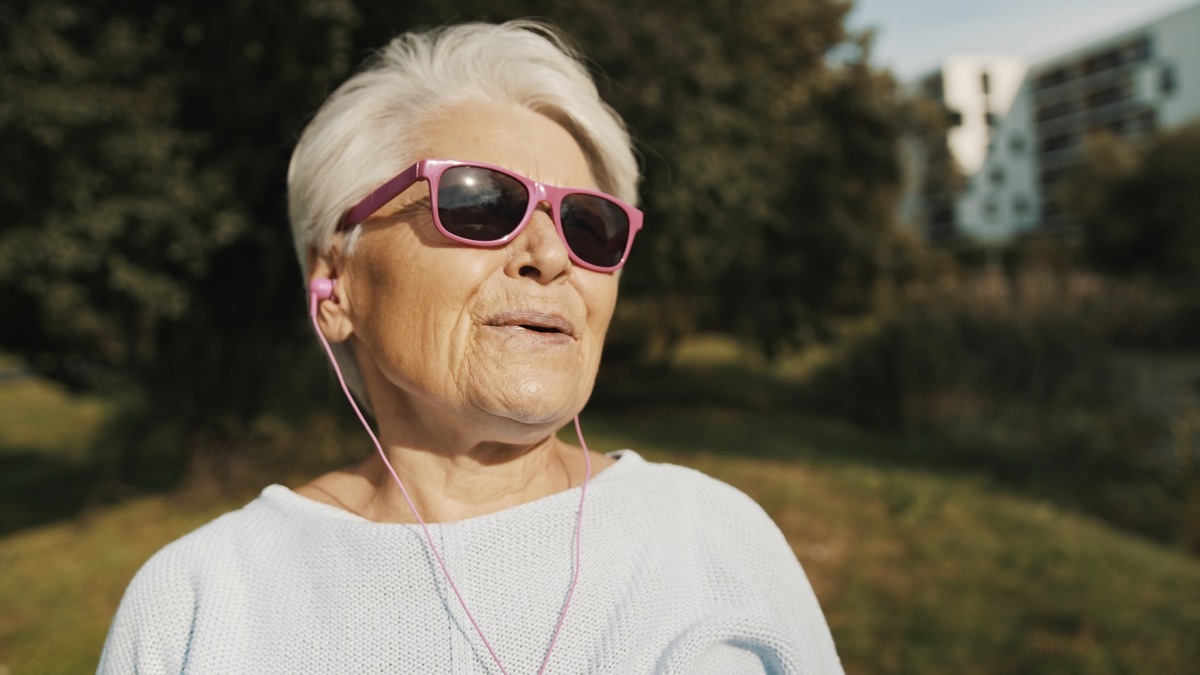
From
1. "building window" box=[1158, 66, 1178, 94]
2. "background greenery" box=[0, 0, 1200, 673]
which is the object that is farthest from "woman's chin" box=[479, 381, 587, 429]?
"building window" box=[1158, 66, 1178, 94]

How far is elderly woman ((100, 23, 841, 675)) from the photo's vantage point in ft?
4.33

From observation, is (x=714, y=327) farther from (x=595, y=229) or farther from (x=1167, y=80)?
(x=1167, y=80)

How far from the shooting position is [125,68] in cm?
516

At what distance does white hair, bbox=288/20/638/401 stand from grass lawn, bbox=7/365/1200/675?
3.50 m

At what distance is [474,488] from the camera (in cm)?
152

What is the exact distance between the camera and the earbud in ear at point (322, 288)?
156 cm

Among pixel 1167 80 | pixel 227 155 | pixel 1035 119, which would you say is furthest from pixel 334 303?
pixel 1035 119

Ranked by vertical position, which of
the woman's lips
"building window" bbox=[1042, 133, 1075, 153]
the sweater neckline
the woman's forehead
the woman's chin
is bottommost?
the sweater neckline

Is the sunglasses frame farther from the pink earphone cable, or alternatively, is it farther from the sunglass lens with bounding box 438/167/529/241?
the pink earphone cable

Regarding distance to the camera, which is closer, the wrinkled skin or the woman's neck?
the wrinkled skin

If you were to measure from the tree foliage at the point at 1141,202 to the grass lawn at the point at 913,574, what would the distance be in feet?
79.6

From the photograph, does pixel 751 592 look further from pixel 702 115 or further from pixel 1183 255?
pixel 1183 255

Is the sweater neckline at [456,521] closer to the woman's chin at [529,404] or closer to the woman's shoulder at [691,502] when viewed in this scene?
the woman's shoulder at [691,502]

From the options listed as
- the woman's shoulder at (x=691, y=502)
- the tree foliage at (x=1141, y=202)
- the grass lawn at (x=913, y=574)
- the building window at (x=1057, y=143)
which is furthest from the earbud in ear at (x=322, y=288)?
the building window at (x=1057, y=143)
